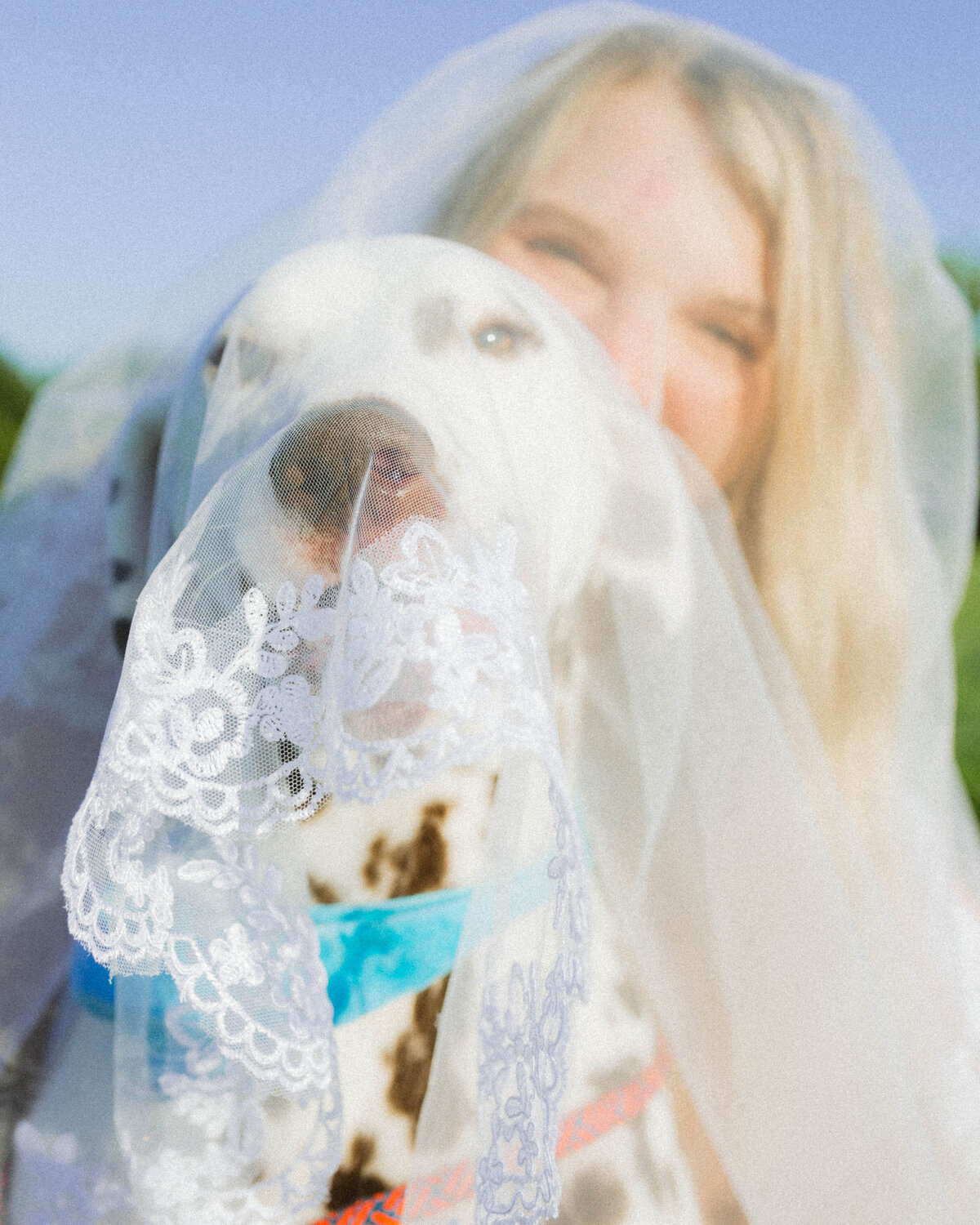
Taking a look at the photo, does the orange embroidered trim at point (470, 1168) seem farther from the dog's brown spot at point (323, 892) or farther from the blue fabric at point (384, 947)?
the dog's brown spot at point (323, 892)

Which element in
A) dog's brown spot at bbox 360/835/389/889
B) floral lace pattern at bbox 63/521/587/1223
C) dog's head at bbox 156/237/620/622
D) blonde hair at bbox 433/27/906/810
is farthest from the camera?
blonde hair at bbox 433/27/906/810

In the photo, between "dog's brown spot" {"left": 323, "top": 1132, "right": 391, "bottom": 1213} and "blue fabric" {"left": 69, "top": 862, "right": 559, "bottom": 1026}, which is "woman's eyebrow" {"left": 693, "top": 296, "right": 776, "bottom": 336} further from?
"dog's brown spot" {"left": 323, "top": 1132, "right": 391, "bottom": 1213}

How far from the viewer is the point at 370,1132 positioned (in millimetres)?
975

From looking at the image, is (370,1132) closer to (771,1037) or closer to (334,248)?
(771,1037)

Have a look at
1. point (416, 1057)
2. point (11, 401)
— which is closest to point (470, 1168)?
point (416, 1057)

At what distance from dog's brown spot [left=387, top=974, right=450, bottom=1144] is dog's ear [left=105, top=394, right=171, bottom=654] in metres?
0.53

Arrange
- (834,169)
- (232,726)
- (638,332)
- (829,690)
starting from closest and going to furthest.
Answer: (232,726) → (638,332) → (834,169) → (829,690)

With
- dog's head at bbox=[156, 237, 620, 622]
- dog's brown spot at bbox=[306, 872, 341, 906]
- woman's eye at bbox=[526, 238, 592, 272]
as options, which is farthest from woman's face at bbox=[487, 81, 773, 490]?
dog's brown spot at bbox=[306, 872, 341, 906]

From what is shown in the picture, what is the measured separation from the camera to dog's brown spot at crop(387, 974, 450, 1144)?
0.99 metres

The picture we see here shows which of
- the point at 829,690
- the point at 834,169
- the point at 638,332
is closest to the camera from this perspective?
the point at 638,332

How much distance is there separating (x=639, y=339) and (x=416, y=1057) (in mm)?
967

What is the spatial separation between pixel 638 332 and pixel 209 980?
1.05 metres

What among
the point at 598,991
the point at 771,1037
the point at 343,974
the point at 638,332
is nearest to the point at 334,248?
the point at 638,332

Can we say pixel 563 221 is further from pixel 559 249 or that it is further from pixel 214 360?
pixel 214 360
